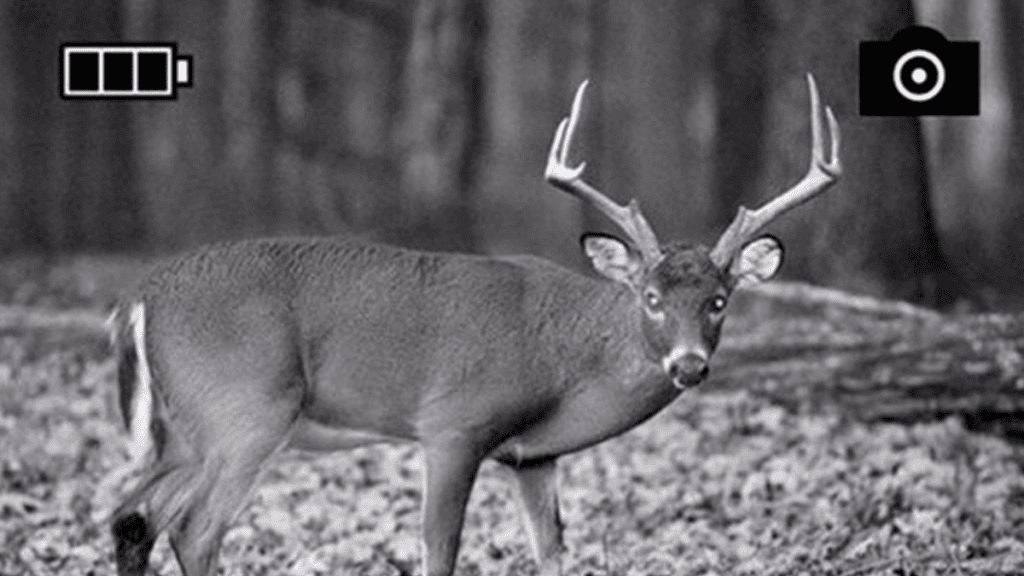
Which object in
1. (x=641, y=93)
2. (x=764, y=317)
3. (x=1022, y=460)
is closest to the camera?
(x=1022, y=460)

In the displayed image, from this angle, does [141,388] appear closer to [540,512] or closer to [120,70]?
[540,512]

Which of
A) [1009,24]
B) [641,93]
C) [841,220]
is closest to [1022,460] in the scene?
[841,220]

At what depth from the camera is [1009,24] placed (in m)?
14.0

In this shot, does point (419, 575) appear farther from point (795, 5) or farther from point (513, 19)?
point (513, 19)

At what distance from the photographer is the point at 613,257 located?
7578 mm

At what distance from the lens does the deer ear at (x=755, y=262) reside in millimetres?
7480

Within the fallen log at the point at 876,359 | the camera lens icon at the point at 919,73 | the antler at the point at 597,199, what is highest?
the camera lens icon at the point at 919,73

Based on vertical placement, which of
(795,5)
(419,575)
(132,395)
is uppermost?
(795,5)

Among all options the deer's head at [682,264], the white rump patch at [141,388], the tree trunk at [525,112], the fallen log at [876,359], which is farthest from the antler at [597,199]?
the tree trunk at [525,112]

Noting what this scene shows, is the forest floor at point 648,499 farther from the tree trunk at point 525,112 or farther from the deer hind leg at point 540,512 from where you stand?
the tree trunk at point 525,112

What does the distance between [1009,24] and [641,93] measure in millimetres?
3137

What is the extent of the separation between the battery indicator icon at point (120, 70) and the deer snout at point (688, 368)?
3656mm

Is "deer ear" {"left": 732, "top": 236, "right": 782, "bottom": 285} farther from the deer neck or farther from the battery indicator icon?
the battery indicator icon

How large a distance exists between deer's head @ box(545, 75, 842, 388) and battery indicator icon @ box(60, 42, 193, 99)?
3.04 metres
